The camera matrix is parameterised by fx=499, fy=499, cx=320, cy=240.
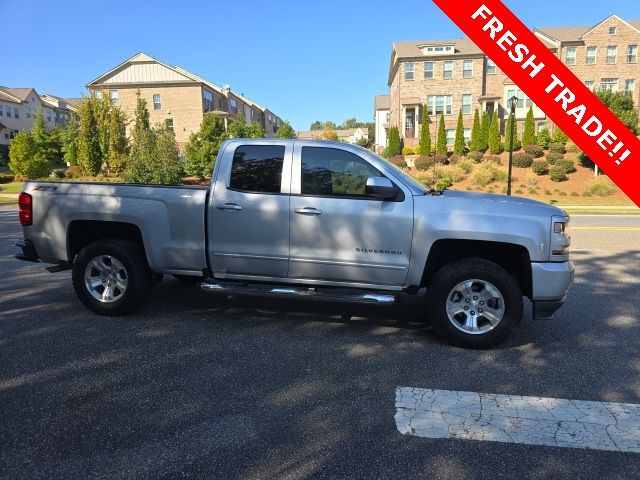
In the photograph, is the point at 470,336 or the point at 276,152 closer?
the point at 470,336

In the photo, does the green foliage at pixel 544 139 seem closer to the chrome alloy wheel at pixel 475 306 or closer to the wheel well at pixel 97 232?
the chrome alloy wheel at pixel 475 306

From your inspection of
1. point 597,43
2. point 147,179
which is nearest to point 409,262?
point 147,179

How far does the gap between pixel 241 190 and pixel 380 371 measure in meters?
2.35

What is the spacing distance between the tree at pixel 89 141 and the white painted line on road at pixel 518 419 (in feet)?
121

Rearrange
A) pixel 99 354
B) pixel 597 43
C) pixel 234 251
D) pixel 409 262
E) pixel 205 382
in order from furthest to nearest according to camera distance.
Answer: pixel 597 43, pixel 234 251, pixel 409 262, pixel 99 354, pixel 205 382

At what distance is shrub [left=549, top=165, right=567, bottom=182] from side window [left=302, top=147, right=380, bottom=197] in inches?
1251

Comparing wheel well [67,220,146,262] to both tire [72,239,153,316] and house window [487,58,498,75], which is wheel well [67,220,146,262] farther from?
house window [487,58,498,75]

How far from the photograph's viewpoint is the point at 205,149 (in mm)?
35938

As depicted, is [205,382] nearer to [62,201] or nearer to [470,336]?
[470,336]

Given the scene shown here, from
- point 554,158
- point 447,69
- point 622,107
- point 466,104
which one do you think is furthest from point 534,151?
point 447,69

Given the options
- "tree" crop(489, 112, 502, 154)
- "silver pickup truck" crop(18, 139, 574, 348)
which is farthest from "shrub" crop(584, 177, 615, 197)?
"silver pickup truck" crop(18, 139, 574, 348)

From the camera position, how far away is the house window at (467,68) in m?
45.3

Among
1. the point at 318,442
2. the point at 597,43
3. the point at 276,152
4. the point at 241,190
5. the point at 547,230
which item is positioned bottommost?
the point at 318,442

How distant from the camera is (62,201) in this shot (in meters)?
5.60
